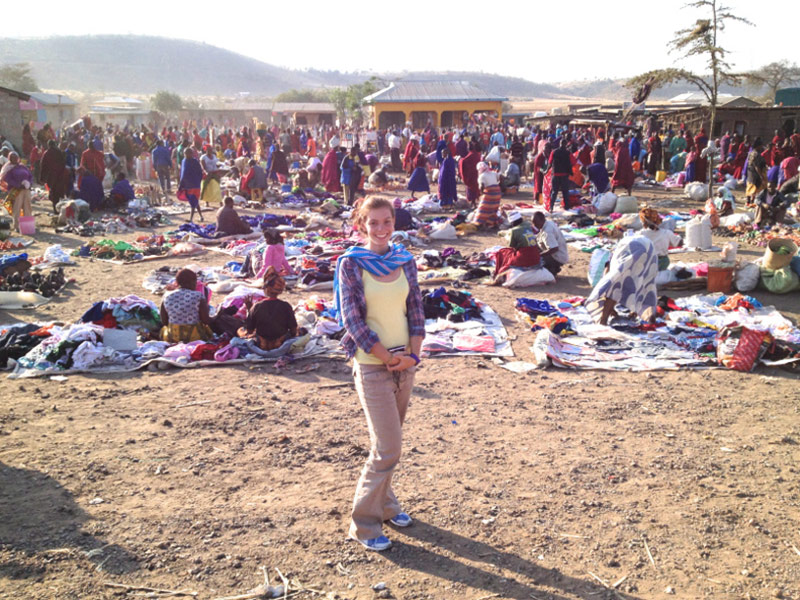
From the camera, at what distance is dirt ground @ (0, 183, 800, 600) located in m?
3.28

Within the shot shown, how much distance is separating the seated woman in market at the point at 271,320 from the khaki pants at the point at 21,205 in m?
8.54

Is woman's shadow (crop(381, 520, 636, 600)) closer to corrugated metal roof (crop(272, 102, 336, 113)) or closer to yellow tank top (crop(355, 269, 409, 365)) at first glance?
yellow tank top (crop(355, 269, 409, 365))

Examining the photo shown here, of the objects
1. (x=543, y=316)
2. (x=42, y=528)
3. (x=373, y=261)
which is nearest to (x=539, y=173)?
(x=543, y=316)

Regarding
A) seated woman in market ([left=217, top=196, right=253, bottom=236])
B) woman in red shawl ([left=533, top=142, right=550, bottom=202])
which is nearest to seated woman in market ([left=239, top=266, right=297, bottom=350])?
seated woman in market ([left=217, top=196, right=253, bottom=236])

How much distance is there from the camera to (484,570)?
3.32 m

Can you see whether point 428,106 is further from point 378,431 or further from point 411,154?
point 378,431

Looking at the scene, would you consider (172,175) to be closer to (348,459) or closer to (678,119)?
(678,119)

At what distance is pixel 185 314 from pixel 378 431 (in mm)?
4080

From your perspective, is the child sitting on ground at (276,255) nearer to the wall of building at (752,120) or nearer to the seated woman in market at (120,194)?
the seated woman in market at (120,194)

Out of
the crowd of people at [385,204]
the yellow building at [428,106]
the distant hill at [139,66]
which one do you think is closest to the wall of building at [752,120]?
the crowd of people at [385,204]

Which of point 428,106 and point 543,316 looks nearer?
point 543,316

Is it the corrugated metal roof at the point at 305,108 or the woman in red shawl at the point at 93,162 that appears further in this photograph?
the corrugated metal roof at the point at 305,108

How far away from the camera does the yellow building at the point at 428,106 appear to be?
125 ft

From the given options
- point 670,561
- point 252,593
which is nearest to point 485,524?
point 670,561
